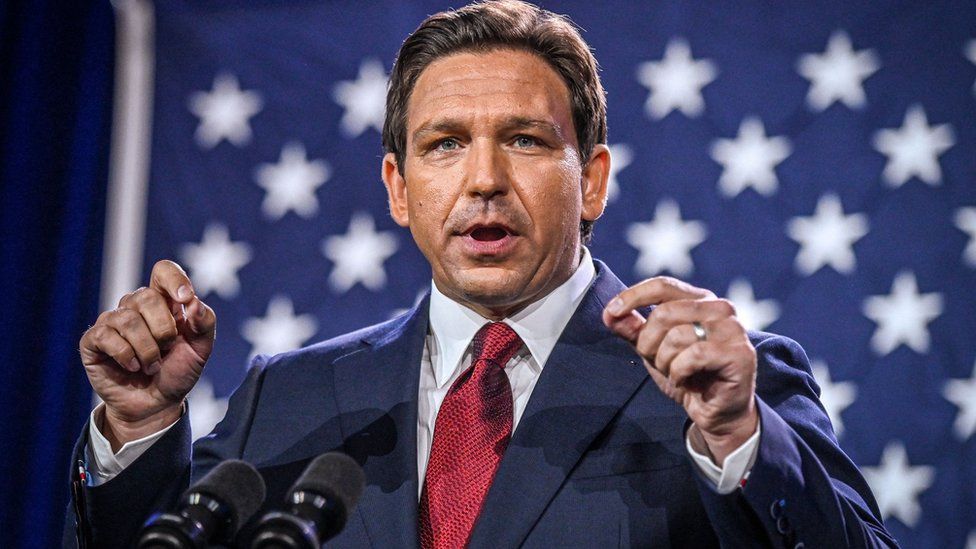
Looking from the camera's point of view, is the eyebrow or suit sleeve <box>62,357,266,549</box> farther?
the eyebrow

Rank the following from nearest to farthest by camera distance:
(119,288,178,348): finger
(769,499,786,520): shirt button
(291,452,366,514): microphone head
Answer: (291,452,366,514): microphone head → (769,499,786,520): shirt button → (119,288,178,348): finger

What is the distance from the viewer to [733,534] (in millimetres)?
1231

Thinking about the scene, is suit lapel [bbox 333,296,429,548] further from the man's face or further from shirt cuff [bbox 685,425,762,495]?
shirt cuff [bbox 685,425,762,495]

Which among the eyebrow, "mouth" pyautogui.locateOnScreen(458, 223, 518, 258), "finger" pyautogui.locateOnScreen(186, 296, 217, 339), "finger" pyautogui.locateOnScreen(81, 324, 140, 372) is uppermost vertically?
the eyebrow

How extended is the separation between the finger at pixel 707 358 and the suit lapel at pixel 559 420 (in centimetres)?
38

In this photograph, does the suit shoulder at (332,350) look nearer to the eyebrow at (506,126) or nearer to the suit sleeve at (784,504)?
the eyebrow at (506,126)

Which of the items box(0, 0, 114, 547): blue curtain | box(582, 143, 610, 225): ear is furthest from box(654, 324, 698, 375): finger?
box(0, 0, 114, 547): blue curtain

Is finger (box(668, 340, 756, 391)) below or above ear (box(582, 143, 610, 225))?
below

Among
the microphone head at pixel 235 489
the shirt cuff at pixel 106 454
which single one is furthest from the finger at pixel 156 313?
the microphone head at pixel 235 489

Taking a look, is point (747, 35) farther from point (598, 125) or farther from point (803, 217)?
point (598, 125)

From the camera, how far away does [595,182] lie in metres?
1.94

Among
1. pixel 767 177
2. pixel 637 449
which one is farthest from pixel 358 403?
pixel 767 177

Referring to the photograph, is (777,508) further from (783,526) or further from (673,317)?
(673,317)

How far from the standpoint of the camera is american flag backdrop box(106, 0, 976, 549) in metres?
2.65
